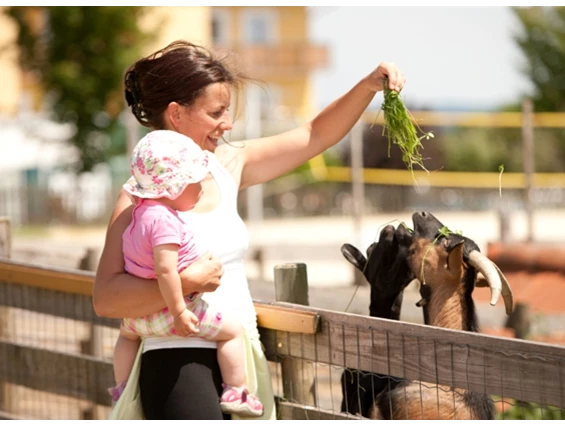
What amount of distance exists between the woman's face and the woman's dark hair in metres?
0.02

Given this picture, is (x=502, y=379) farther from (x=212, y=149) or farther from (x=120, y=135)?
(x=120, y=135)

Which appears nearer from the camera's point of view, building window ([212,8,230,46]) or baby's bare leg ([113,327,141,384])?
baby's bare leg ([113,327,141,384])

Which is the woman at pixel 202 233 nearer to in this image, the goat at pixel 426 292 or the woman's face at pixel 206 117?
the woman's face at pixel 206 117

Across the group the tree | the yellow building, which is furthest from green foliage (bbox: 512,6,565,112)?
the tree

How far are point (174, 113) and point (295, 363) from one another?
37.8 inches

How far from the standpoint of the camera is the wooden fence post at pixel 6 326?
236 inches

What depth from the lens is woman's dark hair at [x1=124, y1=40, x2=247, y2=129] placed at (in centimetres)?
341

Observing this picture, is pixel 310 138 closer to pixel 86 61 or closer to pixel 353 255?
pixel 353 255

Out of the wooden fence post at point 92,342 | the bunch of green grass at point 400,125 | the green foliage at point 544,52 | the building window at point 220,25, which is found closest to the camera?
the bunch of green grass at point 400,125

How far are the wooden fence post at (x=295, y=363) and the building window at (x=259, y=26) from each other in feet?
126

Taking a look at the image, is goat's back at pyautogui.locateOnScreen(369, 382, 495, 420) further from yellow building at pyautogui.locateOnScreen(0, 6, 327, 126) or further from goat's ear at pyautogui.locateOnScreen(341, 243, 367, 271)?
yellow building at pyautogui.locateOnScreen(0, 6, 327, 126)

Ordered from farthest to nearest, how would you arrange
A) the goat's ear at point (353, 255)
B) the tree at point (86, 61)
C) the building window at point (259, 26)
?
the building window at point (259, 26), the tree at point (86, 61), the goat's ear at point (353, 255)

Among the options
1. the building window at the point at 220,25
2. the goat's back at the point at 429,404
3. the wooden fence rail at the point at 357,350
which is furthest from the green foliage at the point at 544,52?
the goat's back at the point at 429,404

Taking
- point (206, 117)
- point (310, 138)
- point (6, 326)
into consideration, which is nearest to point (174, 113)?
point (206, 117)
